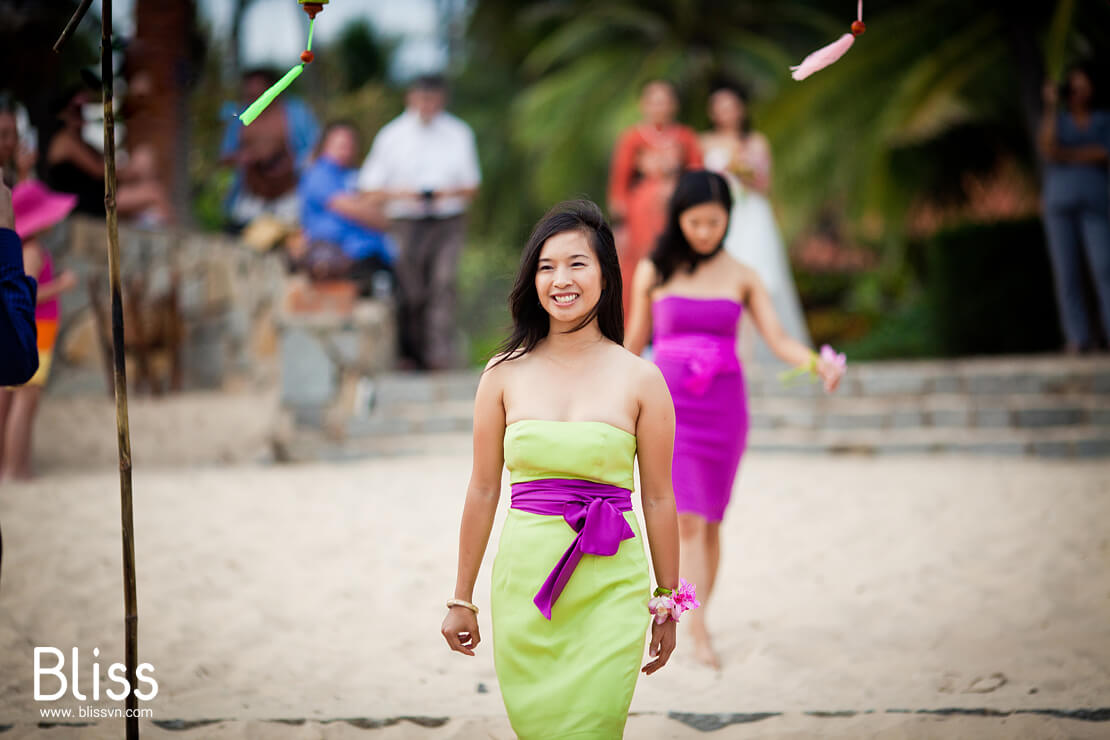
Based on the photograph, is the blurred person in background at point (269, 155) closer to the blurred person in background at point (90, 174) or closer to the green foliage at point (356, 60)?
the blurred person in background at point (90, 174)

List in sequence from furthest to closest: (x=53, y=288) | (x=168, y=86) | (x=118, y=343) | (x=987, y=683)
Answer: (x=168, y=86) < (x=53, y=288) < (x=987, y=683) < (x=118, y=343)

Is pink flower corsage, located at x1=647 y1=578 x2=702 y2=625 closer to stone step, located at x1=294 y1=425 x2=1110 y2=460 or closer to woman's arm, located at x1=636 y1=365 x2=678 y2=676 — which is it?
woman's arm, located at x1=636 y1=365 x2=678 y2=676

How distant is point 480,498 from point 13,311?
5.11ft

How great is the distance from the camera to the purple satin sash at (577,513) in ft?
8.38

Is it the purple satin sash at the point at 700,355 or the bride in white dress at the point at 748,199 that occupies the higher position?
the bride in white dress at the point at 748,199

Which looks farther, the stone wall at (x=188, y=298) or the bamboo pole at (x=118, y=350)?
the stone wall at (x=188, y=298)

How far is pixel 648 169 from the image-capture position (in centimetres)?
930

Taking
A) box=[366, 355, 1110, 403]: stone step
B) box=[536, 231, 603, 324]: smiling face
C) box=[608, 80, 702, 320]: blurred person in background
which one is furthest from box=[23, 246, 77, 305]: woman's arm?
box=[536, 231, 603, 324]: smiling face

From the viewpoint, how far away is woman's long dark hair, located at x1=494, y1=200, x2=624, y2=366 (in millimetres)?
2717

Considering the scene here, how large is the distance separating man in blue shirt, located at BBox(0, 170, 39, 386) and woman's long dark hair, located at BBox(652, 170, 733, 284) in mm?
2350

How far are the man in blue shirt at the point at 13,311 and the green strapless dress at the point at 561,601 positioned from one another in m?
1.57

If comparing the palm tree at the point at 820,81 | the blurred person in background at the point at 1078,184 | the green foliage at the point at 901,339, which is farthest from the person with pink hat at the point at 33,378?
the green foliage at the point at 901,339

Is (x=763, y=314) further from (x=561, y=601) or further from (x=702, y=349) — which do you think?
(x=561, y=601)

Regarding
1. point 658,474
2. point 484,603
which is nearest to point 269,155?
point 484,603
